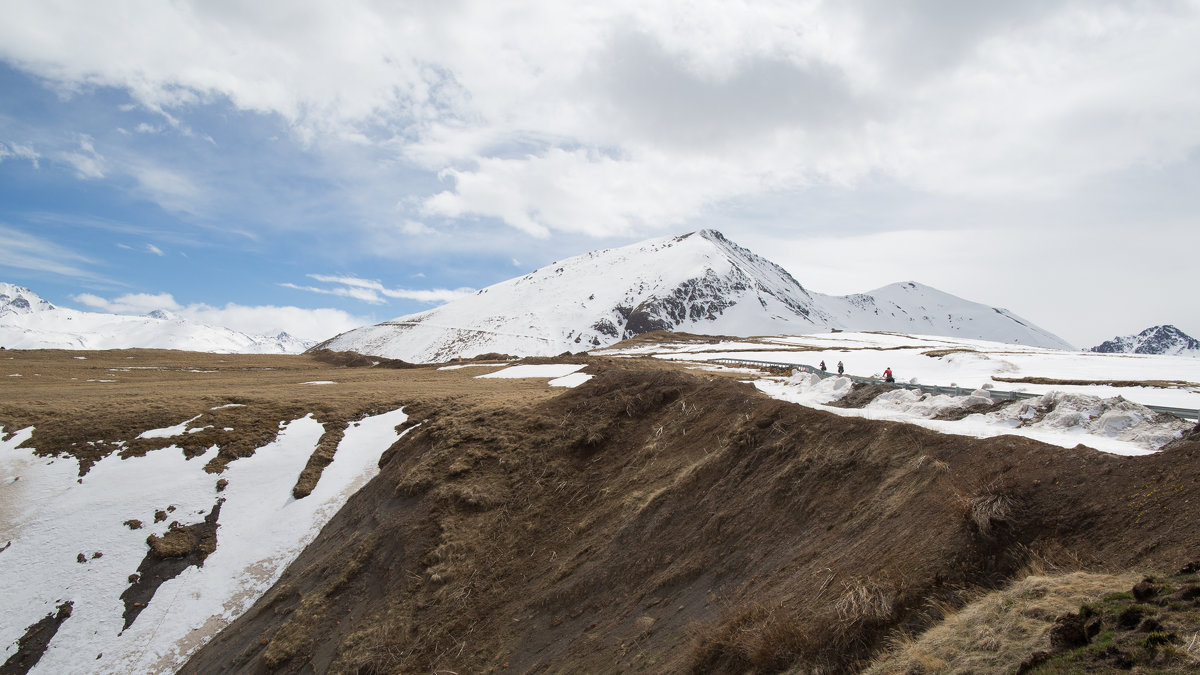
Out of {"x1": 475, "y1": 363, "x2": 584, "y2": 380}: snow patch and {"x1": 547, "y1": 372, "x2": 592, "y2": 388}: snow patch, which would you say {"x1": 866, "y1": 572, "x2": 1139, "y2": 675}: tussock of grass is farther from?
{"x1": 475, "y1": 363, "x2": 584, "y2": 380}: snow patch

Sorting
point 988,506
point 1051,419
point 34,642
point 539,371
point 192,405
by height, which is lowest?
point 34,642

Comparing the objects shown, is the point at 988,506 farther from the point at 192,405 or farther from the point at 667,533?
the point at 192,405

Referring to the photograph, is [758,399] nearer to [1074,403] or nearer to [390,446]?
[1074,403]

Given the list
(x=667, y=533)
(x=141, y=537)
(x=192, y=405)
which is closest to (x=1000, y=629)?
(x=667, y=533)

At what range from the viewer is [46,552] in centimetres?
1909

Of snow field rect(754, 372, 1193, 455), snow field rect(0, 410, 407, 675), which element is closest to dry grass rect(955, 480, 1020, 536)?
snow field rect(754, 372, 1193, 455)

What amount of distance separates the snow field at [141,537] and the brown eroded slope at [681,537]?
A: 1.83 meters

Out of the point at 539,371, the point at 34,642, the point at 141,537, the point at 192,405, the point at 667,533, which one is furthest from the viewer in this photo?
the point at 539,371

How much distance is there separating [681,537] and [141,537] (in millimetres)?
21235

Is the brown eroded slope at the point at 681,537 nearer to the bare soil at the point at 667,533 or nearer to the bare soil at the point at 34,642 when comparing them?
the bare soil at the point at 667,533

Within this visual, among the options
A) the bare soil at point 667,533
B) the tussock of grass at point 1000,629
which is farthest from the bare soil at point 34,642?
the tussock of grass at point 1000,629

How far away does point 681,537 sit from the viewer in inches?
513

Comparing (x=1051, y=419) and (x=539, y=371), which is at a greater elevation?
(x=539, y=371)

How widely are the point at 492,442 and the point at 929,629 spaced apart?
53.9ft
